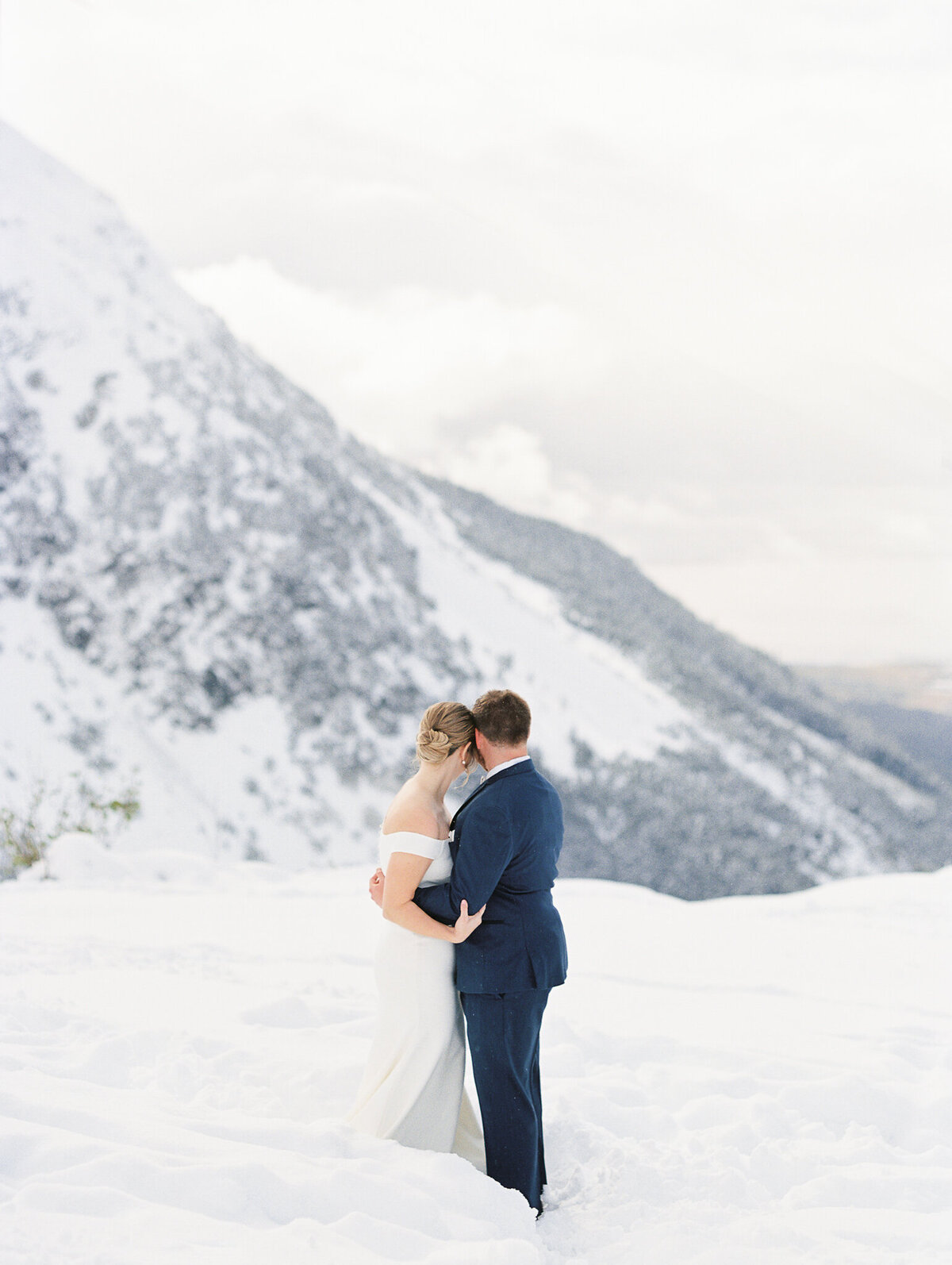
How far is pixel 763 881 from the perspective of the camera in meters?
13.2

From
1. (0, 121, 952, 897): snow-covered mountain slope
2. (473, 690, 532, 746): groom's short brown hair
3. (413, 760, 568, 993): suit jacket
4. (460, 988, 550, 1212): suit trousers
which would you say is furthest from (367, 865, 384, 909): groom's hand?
(0, 121, 952, 897): snow-covered mountain slope

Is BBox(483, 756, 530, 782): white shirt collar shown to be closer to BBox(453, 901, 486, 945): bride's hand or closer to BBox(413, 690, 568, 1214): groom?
BBox(413, 690, 568, 1214): groom

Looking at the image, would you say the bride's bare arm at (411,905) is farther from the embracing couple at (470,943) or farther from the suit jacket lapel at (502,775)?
the suit jacket lapel at (502,775)

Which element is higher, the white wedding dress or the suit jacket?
the suit jacket

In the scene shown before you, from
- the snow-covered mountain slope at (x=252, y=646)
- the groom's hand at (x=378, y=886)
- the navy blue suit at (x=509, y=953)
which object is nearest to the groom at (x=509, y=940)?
the navy blue suit at (x=509, y=953)

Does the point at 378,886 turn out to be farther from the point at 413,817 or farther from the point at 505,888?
the point at 505,888

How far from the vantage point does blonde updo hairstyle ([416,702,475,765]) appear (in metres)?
2.58

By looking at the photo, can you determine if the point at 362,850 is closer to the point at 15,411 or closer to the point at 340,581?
the point at 340,581

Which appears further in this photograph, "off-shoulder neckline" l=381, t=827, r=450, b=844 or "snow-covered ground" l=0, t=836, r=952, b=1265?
"off-shoulder neckline" l=381, t=827, r=450, b=844

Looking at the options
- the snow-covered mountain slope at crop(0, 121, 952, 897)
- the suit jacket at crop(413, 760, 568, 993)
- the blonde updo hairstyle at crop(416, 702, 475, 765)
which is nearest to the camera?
the suit jacket at crop(413, 760, 568, 993)

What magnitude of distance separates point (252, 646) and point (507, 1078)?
10702 millimetres

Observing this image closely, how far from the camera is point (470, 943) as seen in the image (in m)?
2.56

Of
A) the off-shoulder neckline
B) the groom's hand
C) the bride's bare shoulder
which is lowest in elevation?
the groom's hand

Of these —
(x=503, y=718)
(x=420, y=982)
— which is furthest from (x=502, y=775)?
(x=420, y=982)
